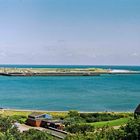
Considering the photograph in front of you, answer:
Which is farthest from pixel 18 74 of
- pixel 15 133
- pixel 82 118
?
pixel 15 133

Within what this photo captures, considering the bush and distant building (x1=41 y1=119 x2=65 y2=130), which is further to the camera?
distant building (x1=41 y1=119 x2=65 y2=130)

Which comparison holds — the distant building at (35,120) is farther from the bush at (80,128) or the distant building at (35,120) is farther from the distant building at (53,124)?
the bush at (80,128)

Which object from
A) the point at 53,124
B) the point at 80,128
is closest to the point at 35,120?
the point at 53,124

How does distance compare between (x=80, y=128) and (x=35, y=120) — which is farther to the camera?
(x=35, y=120)

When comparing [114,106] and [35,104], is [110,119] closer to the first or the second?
[114,106]

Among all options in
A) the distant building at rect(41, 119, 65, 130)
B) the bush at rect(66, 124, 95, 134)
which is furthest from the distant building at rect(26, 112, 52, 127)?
the bush at rect(66, 124, 95, 134)

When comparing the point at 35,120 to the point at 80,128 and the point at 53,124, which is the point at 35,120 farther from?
the point at 80,128

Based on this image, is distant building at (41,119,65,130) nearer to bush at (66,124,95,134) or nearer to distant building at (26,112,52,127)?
distant building at (26,112,52,127)

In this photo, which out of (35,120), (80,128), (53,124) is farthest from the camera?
(35,120)

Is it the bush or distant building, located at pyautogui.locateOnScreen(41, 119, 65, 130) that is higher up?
the bush

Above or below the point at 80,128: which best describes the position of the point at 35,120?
below

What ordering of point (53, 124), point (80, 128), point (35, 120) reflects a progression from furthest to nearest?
1. point (35, 120)
2. point (53, 124)
3. point (80, 128)
